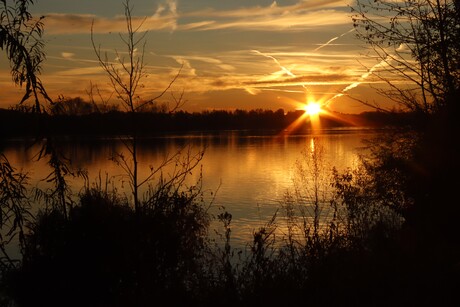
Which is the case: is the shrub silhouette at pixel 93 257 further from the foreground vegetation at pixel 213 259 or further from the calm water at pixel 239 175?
the calm water at pixel 239 175

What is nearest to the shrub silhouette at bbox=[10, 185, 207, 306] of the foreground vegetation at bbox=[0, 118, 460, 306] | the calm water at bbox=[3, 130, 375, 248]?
the foreground vegetation at bbox=[0, 118, 460, 306]

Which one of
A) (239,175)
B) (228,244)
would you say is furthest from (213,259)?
(239,175)

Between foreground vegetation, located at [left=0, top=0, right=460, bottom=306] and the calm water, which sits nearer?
foreground vegetation, located at [left=0, top=0, right=460, bottom=306]

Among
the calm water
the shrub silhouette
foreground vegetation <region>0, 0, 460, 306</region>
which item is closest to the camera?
foreground vegetation <region>0, 0, 460, 306</region>

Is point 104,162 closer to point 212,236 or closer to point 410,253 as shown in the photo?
point 212,236

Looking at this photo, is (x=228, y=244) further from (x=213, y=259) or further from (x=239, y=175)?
(x=239, y=175)

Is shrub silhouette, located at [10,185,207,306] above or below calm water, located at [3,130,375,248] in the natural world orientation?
above

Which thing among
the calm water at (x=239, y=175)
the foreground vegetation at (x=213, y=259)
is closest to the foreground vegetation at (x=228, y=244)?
the foreground vegetation at (x=213, y=259)

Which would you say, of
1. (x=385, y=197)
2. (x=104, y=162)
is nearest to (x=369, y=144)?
(x=385, y=197)

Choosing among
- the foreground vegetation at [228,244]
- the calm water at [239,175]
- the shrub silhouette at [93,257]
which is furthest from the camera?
the calm water at [239,175]

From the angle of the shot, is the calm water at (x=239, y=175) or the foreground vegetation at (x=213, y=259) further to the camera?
the calm water at (x=239, y=175)

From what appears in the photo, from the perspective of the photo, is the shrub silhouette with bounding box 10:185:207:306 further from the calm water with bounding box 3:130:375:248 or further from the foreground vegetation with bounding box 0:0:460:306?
the calm water with bounding box 3:130:375:248

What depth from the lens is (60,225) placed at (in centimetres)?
1402

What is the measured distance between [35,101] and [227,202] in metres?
30.7
